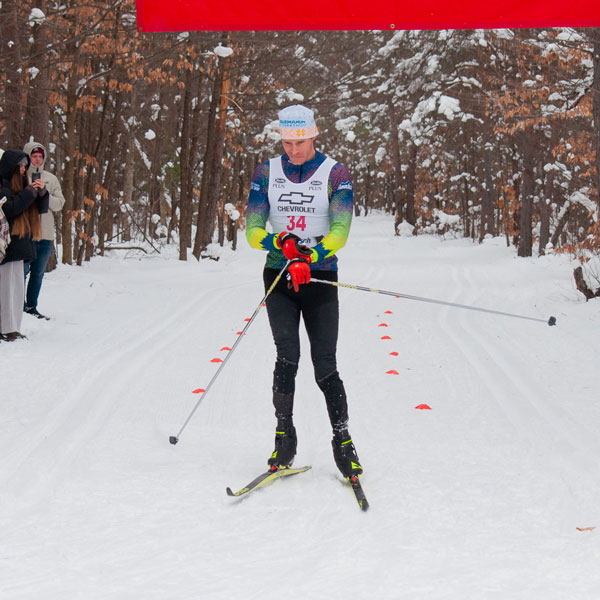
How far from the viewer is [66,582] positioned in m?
3.10

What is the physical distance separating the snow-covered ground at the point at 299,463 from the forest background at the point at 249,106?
4.73 metres

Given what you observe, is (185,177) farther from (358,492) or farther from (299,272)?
(358,492)

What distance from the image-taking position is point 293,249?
420cm

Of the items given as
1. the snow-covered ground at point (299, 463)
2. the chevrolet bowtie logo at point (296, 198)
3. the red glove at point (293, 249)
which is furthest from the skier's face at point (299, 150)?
the snow-covered ground at point (299, 463)

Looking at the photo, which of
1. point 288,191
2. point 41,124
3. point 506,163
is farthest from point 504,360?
point 506,163

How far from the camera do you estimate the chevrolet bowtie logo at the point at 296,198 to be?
4430 millimetres

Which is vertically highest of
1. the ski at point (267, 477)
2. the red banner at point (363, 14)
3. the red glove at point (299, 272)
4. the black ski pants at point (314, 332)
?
the red banner at point (363, 14)

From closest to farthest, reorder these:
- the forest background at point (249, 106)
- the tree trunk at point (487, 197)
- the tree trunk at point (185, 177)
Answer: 1. the forest background at point (249, 106)
2. the tree trunk at point (185, 177)
3. the tree trunk at point (487, 197)

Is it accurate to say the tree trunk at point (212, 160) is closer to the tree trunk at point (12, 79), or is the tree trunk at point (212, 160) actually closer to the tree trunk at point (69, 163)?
the tree trunk at point (69, 163)

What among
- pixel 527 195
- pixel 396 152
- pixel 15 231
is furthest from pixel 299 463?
pixel 396 152

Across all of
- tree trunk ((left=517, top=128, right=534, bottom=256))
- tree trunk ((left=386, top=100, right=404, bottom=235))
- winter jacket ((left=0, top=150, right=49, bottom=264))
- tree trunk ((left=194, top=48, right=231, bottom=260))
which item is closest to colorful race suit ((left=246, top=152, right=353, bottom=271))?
winter jacket ((left=0, top=150, right=49, bottom=264))

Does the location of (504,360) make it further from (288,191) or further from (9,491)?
(9,491)

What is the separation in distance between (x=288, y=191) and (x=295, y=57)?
52.9 ft

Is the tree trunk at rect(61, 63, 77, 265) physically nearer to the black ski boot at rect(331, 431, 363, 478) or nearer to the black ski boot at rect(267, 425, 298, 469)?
the black ski boot at rect(267, 425, 298, 469)
